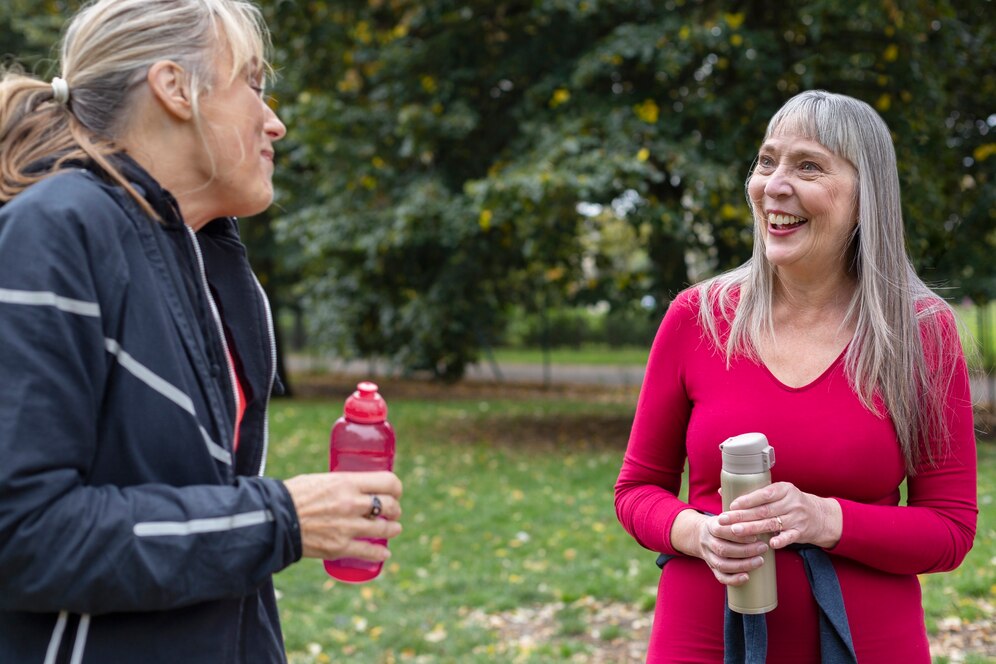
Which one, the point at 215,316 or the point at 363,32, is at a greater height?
the point at 363,32

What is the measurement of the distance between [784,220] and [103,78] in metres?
1.47

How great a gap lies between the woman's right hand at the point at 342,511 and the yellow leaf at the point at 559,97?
8526 millimetres

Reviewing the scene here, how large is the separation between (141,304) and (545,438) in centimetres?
1090

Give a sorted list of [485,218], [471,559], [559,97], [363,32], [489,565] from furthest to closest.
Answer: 1. [363,32]
2. [559,97]
3. [485,218]
4. [471,559]
5. [489,565]

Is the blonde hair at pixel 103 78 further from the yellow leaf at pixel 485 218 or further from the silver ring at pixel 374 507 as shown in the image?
the yellow leaf at pixel 485 218

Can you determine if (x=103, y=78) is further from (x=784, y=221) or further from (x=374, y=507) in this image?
(x=784, y=221)

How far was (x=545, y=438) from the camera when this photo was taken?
12.2 metres

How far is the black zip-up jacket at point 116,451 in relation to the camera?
51.4 inches

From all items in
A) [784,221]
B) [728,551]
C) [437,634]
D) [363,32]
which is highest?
[363,32]

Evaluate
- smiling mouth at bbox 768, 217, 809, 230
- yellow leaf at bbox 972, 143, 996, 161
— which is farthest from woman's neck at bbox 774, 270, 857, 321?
yellow leaf at bbox 972, 143, 996, 161

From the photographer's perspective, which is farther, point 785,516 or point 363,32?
point 363,32

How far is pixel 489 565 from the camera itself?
661 cm

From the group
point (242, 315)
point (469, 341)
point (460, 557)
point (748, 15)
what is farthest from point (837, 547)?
point (469, 341)

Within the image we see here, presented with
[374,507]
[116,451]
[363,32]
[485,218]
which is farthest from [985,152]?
[116,451]
